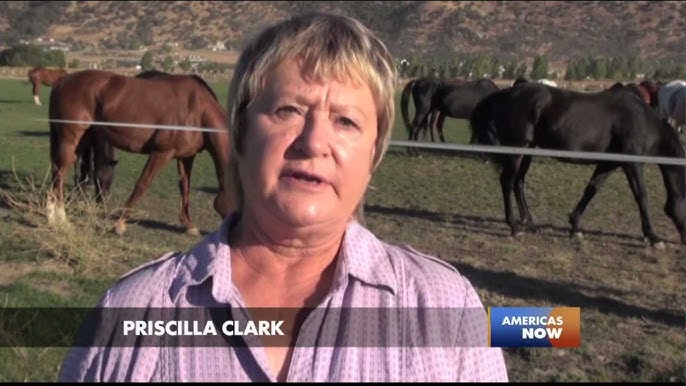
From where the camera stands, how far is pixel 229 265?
5.25 feet

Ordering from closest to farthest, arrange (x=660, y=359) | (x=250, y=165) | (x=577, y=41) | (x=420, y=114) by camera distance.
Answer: (x=250, y=165) < (x=660, y=359) < (x=420, y=114) < (x=577, y=41)

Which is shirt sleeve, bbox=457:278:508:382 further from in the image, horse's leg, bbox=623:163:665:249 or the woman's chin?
horse's leg, bbox=623:163:665:249

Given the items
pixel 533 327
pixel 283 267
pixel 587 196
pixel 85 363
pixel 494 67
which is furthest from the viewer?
pixel 494 67

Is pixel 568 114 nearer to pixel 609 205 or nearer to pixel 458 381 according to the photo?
pixel 609 205

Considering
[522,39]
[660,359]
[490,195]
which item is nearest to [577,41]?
[522,39]

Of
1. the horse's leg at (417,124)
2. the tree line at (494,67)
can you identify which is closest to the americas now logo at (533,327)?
the horse's leg at (417,124)

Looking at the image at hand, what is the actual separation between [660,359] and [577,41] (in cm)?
5571

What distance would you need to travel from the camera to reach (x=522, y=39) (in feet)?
197

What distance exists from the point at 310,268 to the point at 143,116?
748cm

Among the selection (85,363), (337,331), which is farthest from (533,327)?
(85,363)

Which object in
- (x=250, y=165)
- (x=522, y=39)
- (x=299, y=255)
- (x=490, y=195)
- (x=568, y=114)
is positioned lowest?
(x=522, y=39)

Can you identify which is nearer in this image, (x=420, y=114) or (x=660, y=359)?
(x=660, y=359)

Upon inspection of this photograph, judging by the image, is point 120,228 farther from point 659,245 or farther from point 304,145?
point 304,145

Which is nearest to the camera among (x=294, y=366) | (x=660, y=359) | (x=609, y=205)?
(x=294, y=366)
